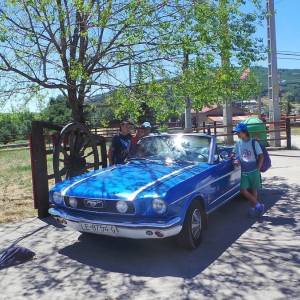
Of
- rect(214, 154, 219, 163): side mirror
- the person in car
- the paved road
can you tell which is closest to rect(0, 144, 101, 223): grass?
the paved road

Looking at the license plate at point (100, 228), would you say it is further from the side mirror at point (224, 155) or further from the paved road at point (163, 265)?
the side mirror at point (224, 155)

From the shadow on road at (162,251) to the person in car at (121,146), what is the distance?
188 centimetres

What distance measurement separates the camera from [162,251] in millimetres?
6059

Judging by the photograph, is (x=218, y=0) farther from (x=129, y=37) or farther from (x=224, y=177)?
(x=224, y=177)

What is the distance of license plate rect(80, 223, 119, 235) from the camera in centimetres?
565

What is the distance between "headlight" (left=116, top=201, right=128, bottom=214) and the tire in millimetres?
777

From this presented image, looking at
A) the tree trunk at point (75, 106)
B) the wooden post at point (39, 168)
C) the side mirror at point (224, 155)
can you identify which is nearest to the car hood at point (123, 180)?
the side mirror at point (224, 155)

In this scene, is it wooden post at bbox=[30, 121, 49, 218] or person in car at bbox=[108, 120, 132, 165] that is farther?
person in car at bbox=[108, 120, 132, 165]

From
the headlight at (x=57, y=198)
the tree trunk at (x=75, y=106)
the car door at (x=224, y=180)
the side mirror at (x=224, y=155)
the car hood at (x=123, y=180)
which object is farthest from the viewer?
the tree trunk at (x=75, y=106)

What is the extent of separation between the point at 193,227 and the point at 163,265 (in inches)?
29.5

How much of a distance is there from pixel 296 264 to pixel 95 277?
225 cm

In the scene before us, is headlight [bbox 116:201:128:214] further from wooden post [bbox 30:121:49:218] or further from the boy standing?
wooden post [bbox 30:121:49:218]

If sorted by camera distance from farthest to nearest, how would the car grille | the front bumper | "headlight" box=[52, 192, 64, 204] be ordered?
"headlight" box=[52, 192, 64, 204], the car grille, the front bumper

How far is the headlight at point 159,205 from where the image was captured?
546 centimetres
